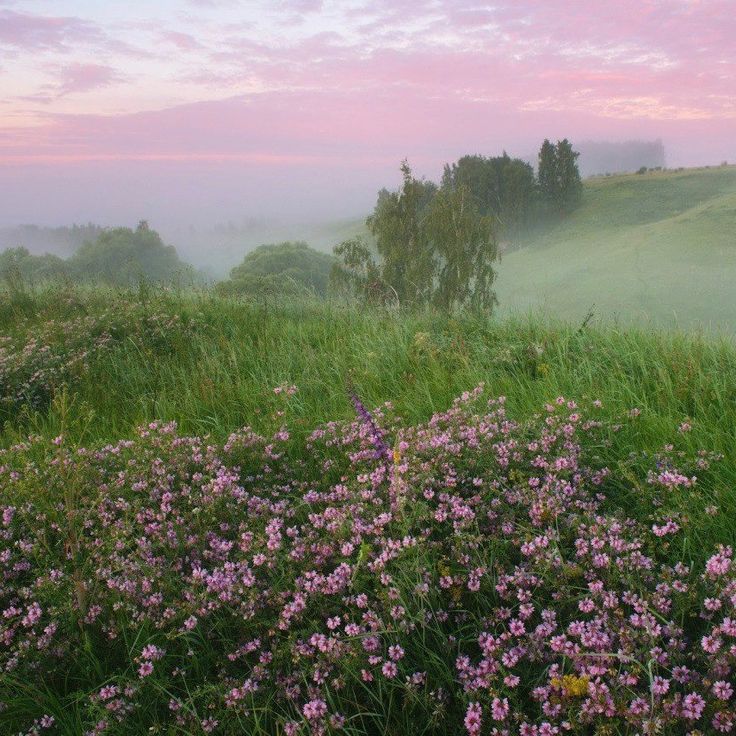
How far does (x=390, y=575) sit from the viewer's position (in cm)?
262

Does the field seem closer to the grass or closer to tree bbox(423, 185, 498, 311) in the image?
the grass

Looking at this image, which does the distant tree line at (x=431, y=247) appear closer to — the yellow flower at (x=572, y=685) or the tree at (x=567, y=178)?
the tree at (x=567, y=178)

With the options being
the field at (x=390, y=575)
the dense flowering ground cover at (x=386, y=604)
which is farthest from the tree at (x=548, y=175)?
the dense flowering ground cover at (x=386, y=604)

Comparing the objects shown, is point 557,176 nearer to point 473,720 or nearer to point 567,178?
point 567,178

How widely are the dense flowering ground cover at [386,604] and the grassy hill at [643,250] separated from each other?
47.9 feet

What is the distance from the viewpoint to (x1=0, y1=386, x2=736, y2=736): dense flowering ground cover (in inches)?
87.9

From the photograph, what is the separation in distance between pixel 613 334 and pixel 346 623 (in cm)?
542

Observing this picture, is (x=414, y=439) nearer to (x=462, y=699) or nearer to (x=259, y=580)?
(x=259, y=580)

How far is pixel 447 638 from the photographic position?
2.53 m

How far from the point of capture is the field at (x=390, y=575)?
2271 millimetres

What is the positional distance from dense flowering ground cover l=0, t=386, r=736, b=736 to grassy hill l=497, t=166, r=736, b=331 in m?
14.6

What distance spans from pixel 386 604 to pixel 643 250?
48.4m

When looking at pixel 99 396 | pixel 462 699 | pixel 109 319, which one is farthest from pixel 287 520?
pixel 109 319

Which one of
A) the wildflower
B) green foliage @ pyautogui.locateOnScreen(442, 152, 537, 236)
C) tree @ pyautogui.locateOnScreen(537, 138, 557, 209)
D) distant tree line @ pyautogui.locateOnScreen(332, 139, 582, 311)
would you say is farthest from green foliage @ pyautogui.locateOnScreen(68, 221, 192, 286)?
A: the wildflower
